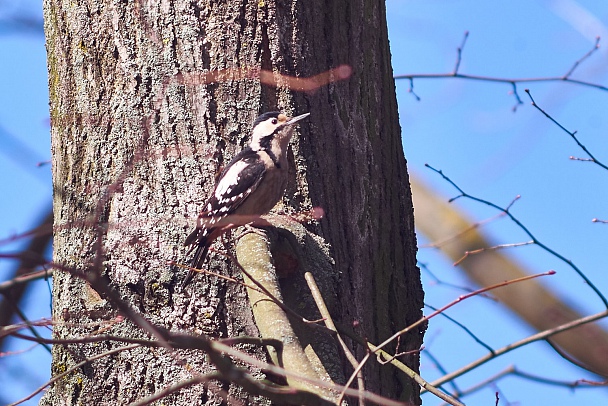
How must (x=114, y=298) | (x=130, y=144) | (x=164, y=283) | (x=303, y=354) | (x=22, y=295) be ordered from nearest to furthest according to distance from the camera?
(x=114, y=298) < (x=303, y=354) < (x=164, y=283) < (x=130, y=144) < (x=22, y=295)

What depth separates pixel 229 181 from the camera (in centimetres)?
353

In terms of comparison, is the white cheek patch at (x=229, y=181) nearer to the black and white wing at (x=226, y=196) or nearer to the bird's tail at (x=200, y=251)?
the black and white wing at (x=226, y=196)

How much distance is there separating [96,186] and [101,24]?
0.76 m

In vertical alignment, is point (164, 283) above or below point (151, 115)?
below

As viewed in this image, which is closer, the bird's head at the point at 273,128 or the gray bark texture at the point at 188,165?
the gray bark texture at the point at 188,165

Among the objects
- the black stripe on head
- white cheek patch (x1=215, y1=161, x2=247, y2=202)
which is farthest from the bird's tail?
the black stripe on head

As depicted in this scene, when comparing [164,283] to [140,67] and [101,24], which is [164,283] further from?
[101,24]

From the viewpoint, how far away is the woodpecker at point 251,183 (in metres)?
3.22

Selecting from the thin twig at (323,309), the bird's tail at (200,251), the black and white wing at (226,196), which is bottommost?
the thin twig at (323,309)

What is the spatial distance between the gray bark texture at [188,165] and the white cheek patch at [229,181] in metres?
0.08

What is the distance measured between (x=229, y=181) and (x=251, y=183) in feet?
1.42

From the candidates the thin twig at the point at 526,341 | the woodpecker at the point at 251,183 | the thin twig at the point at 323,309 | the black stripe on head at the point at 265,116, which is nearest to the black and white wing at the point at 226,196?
the woodpecker at the point at 251,183

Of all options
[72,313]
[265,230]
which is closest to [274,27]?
[265,230]

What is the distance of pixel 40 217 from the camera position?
5.30 metres
